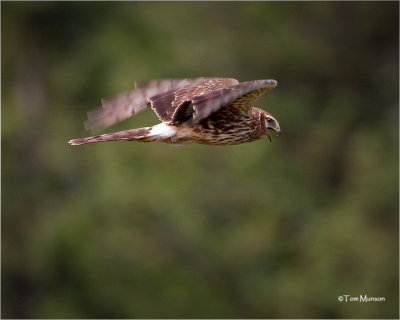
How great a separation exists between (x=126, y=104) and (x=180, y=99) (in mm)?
740

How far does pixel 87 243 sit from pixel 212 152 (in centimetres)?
338

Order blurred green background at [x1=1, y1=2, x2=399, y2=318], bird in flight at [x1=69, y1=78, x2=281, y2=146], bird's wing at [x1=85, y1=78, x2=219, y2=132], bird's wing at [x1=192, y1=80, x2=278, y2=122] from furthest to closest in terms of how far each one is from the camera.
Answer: blurred green background at [x1=1, y1=2, x2=399, y2=318], bird's wing at [x1=85, y1=78, x2=219, y2=132], bird in flight at [x1=69, y1=78, x2=281, y2=146], bird's wing at [x1=192, y1=80, x2=278, y2=122]

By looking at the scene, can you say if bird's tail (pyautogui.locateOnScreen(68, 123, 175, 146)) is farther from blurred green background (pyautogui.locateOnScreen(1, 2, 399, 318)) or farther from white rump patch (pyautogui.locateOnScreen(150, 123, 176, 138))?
blurred green background (pyautogui.locateOnScreen(1, 2, 399, 318))

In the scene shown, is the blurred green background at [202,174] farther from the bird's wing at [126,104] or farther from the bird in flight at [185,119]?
the bird in flight at [185,119]

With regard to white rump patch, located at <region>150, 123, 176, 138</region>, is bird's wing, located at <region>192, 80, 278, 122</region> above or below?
above

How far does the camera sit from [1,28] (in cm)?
2842

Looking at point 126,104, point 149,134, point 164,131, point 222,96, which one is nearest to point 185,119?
point 164,131

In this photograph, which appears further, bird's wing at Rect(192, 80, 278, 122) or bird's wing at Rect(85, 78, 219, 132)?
bird's wing at Rect(85, 78, 219, 132)

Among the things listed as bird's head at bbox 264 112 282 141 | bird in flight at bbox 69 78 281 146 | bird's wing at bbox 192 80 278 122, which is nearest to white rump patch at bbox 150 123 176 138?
bird in flight at bbox 69 78 281 146

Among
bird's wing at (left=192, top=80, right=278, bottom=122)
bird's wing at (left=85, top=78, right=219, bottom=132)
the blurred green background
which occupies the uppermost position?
bird's wing at (left=192, top=80, right=278, bottom=122)

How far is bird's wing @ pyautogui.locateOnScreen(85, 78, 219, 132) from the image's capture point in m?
10.9

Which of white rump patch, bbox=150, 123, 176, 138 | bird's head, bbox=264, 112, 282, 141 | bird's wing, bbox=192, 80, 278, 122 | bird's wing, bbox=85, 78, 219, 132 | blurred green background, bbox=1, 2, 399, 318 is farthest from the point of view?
blurred green background, bbox=1, 2, 399, 318

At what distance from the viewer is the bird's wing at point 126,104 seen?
1088 cm

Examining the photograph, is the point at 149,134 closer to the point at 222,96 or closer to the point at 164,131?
the point at 164,131
